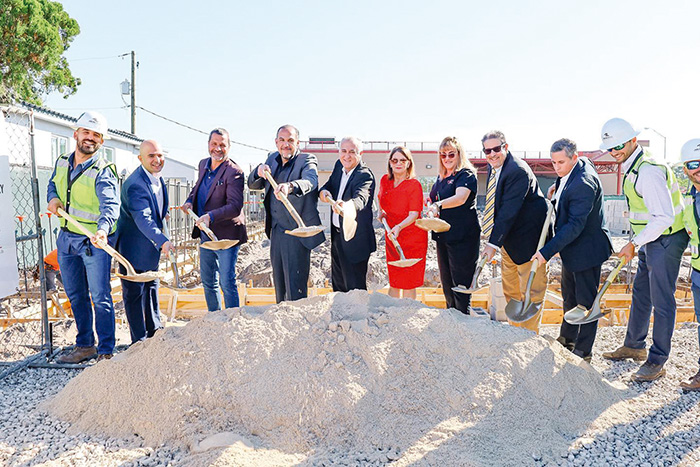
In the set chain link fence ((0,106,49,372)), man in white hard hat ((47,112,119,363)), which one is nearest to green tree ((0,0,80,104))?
chain link fence ((0,106,49,372))

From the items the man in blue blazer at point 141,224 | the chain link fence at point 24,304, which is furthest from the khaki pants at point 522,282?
the chain link fence at point 24,304

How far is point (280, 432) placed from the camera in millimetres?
2416

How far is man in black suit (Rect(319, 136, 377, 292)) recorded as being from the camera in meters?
3.69

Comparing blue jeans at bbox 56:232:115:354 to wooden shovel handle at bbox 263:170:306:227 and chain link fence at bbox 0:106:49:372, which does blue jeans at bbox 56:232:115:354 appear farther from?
wooden shovel handle at bbox 263:170:306:227

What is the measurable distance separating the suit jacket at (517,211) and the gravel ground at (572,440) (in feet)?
3.62

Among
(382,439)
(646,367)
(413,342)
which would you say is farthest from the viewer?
(646,367)

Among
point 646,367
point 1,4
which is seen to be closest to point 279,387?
point 646,367

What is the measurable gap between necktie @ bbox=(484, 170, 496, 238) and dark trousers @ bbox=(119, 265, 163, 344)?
8.76 ft

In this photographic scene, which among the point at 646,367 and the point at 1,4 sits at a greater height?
the point at 1,4

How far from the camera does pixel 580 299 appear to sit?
341 centimetres

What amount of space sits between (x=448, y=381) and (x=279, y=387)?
0.92 metres

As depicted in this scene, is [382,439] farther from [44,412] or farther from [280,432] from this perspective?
[44,412]

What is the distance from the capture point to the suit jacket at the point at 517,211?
342 centimetres

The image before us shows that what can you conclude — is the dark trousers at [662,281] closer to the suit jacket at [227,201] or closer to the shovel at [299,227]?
the shovel at [299,227]
